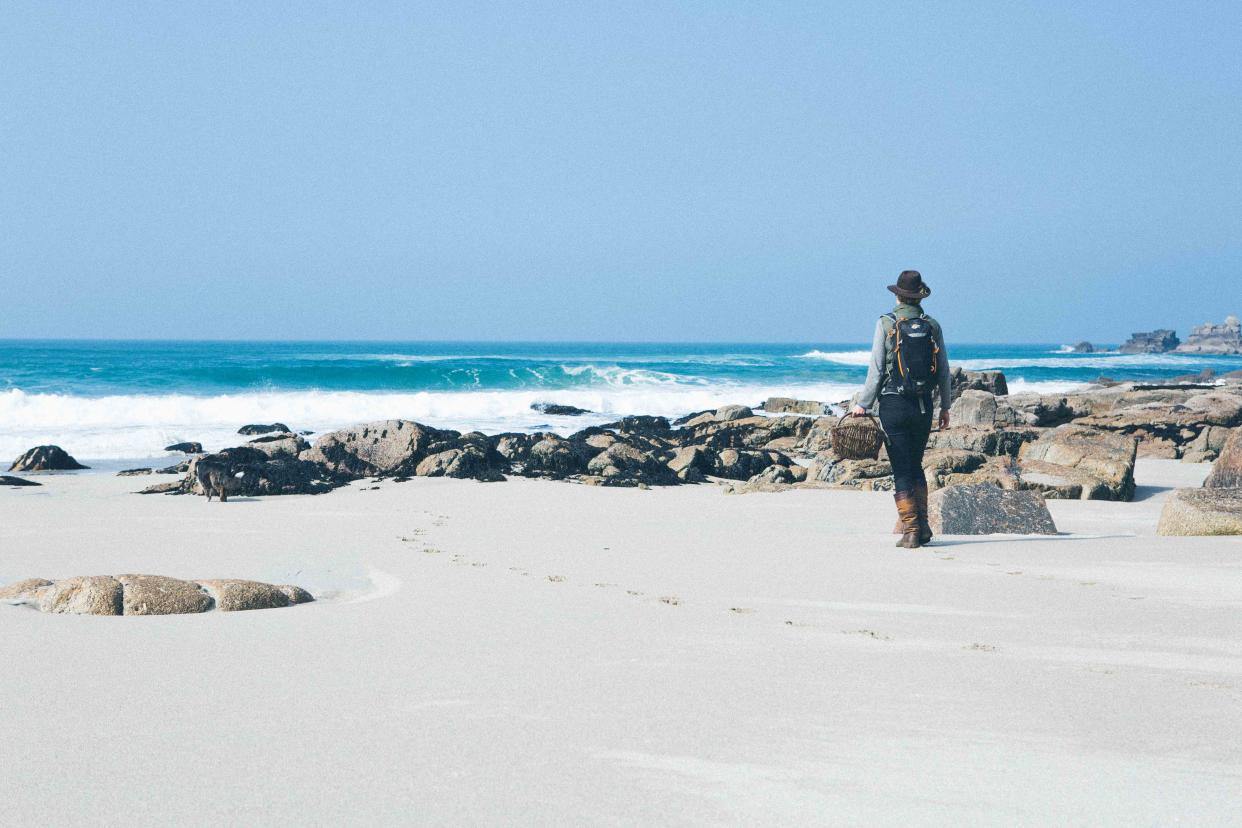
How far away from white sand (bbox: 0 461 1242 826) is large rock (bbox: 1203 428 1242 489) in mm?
2752

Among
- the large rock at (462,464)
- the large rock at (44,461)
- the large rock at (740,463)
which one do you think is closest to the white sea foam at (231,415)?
the large rock at (44,461)

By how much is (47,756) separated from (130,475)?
35.3ft

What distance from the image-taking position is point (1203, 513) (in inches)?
256

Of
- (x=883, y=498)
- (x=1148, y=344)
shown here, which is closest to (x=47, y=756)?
(x=883, y=498)

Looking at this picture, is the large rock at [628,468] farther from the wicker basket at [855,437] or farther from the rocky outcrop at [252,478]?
the wicker basket at [855,437]

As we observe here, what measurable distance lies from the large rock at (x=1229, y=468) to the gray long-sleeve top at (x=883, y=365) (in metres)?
3.51

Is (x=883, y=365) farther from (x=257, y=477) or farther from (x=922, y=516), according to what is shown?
(x=257, y=477)

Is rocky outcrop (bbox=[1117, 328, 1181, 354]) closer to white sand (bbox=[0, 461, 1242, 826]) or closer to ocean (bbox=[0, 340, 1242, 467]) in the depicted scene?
ocean (bbox=[0, 340, 1242, 467])

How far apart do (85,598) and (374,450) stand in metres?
8.38

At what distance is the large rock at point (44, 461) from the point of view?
Answer: 497 inches

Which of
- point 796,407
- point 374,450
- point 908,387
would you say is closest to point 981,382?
point 796,407

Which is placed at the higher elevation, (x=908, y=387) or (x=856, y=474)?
(x=908, y=387)

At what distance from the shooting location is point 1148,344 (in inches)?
4616

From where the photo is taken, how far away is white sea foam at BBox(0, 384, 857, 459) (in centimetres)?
1700
